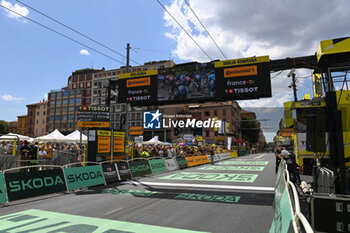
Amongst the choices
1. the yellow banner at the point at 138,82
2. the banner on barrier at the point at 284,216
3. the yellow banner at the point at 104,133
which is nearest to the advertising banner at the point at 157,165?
the yellow banner at the point at 104,133

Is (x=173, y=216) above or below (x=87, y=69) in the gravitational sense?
below

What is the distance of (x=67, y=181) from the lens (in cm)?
947

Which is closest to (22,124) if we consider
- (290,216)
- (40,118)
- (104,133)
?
(40,118)

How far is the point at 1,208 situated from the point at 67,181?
2642 mm

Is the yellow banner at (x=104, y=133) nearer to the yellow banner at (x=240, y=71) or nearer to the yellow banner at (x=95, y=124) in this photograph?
the yellow banner at (x=95, y=124)

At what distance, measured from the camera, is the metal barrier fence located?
6.14 metres

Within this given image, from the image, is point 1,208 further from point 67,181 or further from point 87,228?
point 87,228

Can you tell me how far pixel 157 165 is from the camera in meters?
15.9

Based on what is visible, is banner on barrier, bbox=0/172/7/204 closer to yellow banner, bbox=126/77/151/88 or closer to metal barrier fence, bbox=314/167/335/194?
yellow banner, bbox=126/77/151/88

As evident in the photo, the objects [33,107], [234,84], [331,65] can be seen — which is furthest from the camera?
[33,107]

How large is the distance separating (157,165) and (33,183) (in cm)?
852

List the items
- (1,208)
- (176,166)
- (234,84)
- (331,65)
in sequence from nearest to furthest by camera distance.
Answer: (1,208) < (331,65) < (234,84) < (176,166)

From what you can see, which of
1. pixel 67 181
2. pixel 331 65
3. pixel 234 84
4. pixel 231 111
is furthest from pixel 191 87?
pixel 231 111

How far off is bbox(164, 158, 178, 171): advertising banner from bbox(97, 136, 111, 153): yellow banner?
4.75m
